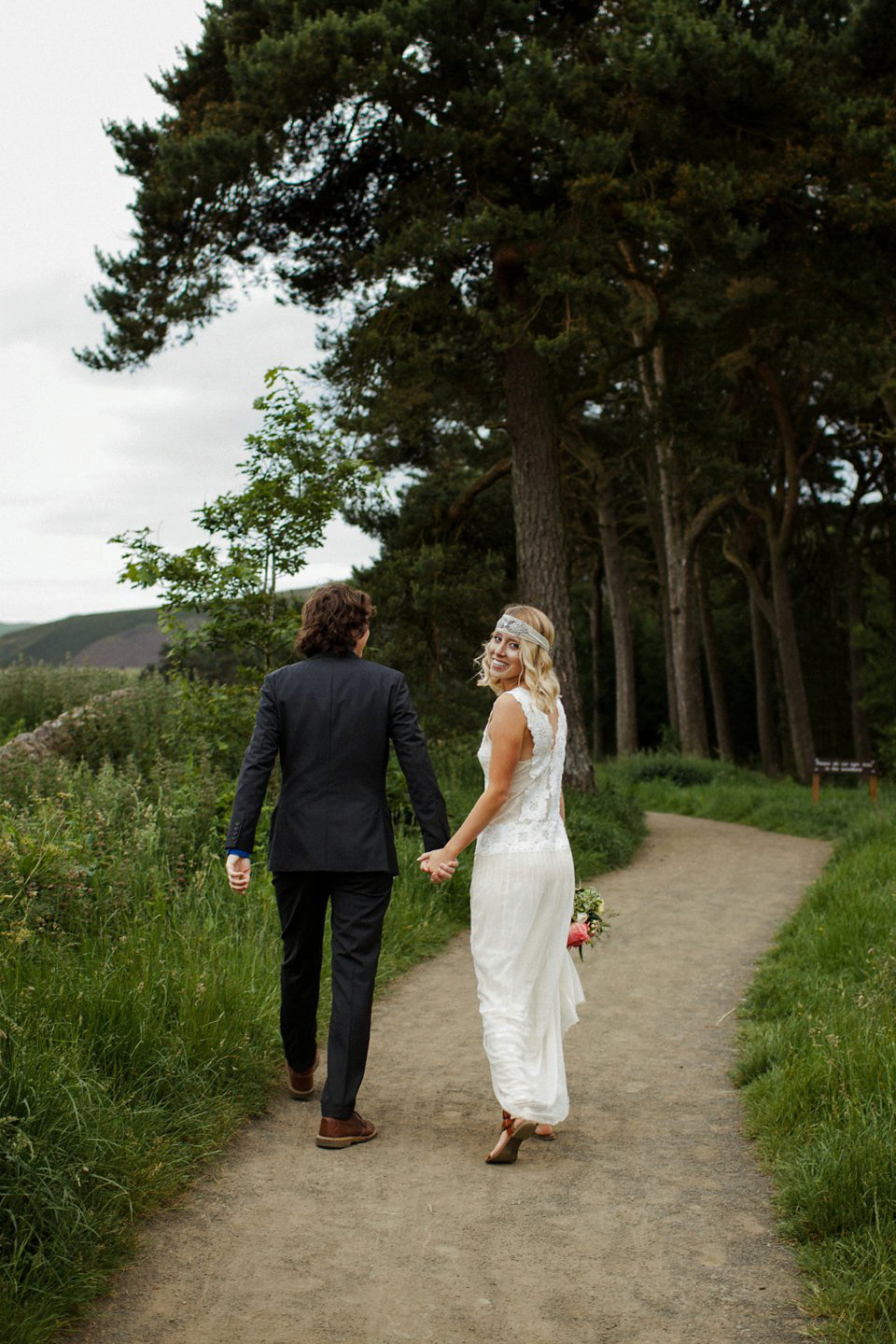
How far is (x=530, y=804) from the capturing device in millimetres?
4855

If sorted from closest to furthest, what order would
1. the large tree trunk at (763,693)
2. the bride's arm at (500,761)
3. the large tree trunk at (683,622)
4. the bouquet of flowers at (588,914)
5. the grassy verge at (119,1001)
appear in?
the grassy verge at (119,1001) < the bride's arm at (500,761) < the bouquet of flowers at (588,914) < the large tree trunk at (683,622) < the large tree trunk at (763,693)

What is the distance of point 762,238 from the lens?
1270 cm

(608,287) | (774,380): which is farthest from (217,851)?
(774,380)

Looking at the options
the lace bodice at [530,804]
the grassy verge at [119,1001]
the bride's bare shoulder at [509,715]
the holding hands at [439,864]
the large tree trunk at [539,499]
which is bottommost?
the grassy verge at [119,1001]

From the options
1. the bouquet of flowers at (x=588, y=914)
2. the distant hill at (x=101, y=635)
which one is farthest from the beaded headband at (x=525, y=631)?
the distant hill at (x=101, y=635)

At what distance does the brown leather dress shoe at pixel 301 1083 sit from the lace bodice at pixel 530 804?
1.31 metres

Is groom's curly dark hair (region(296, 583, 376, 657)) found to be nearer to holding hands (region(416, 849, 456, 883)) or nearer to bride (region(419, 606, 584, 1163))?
bride (region(419, 606, 584, 1163))

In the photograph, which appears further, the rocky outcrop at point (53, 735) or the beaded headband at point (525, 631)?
the rocky outcrop at point (53, 735)

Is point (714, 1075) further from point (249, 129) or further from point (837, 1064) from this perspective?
point (249, 129)

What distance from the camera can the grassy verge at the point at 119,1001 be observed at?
3.55 metres

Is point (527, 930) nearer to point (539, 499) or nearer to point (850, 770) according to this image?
point (539, 499)

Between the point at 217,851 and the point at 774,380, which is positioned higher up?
the point at 774,380

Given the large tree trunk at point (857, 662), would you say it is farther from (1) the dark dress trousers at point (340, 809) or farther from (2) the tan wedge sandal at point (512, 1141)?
(2) the tan wedge sandal at point (512, 1141)

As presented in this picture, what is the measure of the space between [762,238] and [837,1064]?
1025 centimetres
